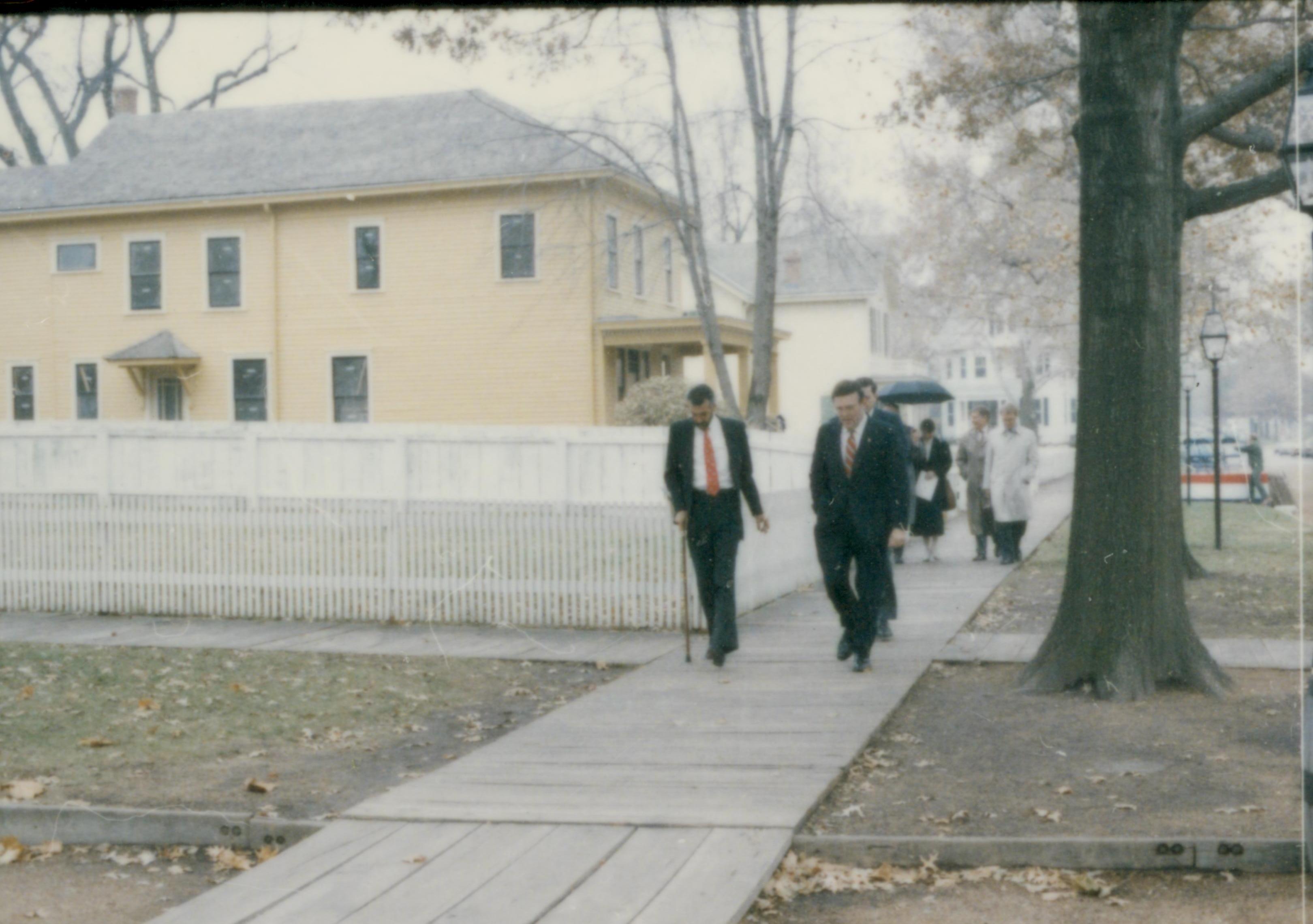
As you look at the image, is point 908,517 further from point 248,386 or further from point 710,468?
point 248,386

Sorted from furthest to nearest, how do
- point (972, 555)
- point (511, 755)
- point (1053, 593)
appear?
point (972, 555), point (1053, 593), point (511, 755)

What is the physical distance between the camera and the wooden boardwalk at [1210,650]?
10.1 m

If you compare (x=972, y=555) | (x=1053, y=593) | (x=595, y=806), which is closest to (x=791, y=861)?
(x=595, y=806)

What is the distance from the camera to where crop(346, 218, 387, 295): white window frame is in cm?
2864

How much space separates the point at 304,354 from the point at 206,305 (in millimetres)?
2177

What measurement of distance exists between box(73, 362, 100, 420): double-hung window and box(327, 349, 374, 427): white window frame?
4.64 meters

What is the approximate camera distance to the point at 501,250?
28344mm

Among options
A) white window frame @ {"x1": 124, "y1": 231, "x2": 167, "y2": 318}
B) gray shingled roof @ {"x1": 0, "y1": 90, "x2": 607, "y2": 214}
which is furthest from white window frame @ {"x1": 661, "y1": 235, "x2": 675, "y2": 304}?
white window frame @ {"x1": 124, "y1": 231, "x2": 167, "y2": 318}

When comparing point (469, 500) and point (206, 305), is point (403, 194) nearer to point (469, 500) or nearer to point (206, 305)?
point (206, 305)

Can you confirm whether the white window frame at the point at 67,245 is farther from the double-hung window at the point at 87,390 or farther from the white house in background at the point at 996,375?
the white house in background at the point at 996,375

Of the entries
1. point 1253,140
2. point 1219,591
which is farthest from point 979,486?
point 1253,140

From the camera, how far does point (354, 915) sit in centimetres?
491

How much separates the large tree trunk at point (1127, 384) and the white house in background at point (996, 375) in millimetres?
41222

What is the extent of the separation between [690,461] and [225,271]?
69.6ft
